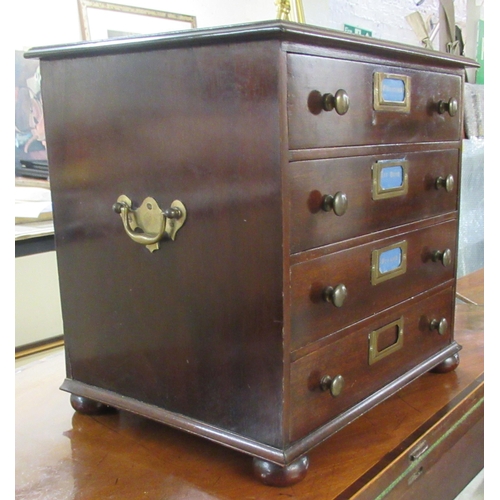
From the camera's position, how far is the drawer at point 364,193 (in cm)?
65

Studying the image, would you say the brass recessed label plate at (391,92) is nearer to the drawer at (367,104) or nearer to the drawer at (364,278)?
the drawer at (367,104)

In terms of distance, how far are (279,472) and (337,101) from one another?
44cm

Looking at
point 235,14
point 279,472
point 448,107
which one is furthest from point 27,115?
point 279,472

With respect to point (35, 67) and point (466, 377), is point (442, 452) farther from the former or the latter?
point (35, 67)

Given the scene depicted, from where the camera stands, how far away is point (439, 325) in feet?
3.17

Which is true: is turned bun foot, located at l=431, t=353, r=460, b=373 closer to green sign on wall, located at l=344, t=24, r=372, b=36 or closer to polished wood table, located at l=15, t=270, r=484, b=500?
polished wood table, located at l=15, t=270, r=484, b=500

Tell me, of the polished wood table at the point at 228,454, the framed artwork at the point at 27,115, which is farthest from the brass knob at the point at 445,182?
the framed artwork at the point at 27,115

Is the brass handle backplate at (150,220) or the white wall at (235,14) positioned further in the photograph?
the white wall at (235,14)

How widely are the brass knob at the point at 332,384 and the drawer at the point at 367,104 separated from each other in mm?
285

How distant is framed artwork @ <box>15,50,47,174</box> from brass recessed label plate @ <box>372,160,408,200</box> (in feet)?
4.50

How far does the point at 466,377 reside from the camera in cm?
101

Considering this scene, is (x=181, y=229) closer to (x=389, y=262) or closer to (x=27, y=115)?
(x=389, y=262)

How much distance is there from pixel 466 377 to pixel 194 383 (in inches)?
20.5
